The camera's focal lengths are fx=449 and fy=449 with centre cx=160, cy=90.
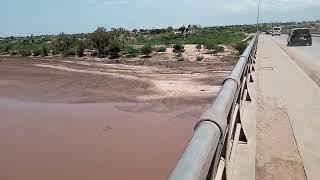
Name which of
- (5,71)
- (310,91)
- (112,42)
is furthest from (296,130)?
(112,42)

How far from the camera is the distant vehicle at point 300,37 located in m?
42.3

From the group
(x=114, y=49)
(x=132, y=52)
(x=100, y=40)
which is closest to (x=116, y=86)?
(x=132, y=52)

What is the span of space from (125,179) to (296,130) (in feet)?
12.9

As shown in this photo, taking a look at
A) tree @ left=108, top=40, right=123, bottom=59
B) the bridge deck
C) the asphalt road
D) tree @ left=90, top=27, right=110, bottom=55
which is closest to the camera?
the bridge deck

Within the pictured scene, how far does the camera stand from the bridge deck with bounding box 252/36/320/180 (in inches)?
193

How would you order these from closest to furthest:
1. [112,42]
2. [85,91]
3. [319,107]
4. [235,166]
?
[235,166] < [319,107] < [85,91] < [112,42]

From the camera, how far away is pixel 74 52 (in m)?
52.6

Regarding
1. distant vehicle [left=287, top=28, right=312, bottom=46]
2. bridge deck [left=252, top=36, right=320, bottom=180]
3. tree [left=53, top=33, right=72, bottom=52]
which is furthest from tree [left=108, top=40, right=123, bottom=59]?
bridge deck [left=252, top=36, right=320, bottom=180]

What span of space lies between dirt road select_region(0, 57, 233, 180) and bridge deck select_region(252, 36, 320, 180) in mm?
2636

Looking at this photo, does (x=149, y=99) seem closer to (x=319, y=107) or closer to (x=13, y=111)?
(x=13, y=111)

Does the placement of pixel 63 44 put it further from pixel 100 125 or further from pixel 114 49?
pixel 100 125

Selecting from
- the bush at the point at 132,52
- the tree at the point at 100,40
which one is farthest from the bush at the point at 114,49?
the tree at the point at 100,40

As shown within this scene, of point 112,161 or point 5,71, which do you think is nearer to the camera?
point 112,161

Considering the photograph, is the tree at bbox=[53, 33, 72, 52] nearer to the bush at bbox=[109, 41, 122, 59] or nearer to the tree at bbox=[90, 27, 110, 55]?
the tree at bbox=[90, 27, 110, 55]
